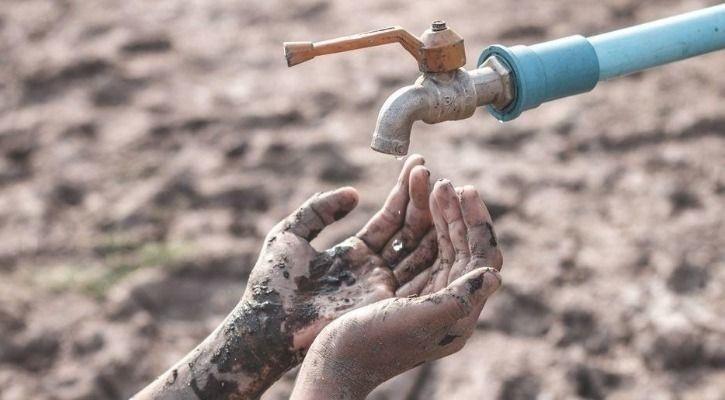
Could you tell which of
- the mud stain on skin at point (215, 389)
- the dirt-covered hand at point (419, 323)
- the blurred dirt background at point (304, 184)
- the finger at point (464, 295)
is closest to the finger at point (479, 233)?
the dirt-covered hand at point (419, 323)

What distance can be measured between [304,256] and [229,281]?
1.49m

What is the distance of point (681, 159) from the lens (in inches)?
155

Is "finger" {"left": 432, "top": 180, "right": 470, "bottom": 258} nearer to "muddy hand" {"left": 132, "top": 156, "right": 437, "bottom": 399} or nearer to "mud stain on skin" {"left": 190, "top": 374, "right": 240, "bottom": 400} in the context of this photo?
"muddy hand" {"left": 132, "top": 156, "right": 437, "bottom": 399}

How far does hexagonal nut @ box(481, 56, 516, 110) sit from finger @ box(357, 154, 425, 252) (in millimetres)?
397

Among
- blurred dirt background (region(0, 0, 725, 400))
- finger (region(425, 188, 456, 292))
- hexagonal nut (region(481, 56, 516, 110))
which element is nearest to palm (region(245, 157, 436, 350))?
finger (region(425, 188, 456, 292))

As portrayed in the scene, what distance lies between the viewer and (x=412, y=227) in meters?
2.29

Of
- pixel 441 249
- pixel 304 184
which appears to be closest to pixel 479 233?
pixel 441 249

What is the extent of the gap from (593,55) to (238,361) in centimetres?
103

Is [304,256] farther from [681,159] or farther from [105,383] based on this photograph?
[681,159]

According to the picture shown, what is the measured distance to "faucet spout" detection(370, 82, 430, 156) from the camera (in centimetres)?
181

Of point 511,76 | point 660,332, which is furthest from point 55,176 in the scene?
point 511,76

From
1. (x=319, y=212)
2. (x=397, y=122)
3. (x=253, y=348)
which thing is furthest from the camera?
(x=319, y=212)

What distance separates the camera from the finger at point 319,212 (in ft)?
7.53

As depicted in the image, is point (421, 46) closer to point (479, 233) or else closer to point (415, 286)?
point (479, 233)
